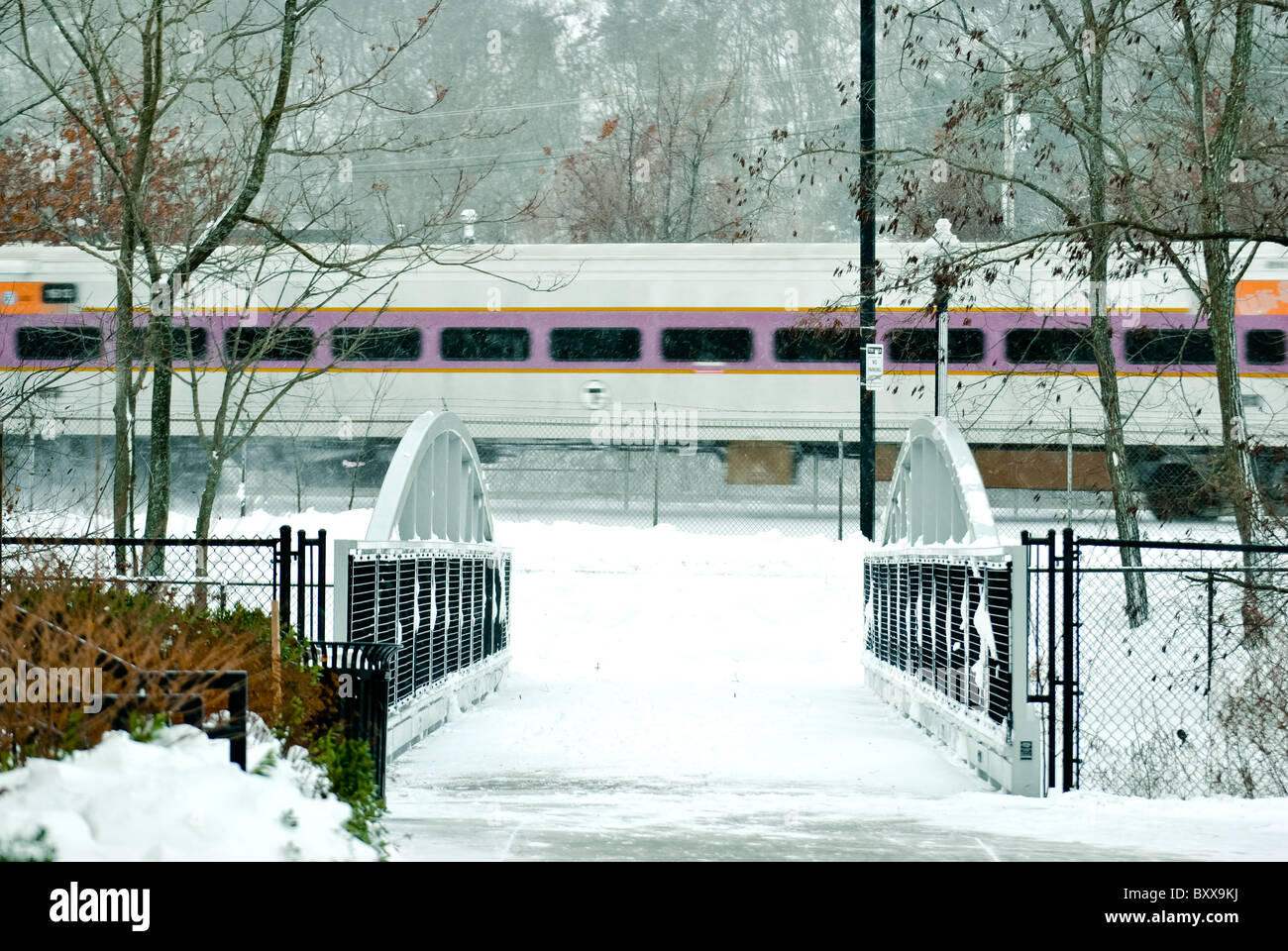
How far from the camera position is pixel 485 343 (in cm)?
2430

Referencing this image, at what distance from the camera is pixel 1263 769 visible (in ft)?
33.0

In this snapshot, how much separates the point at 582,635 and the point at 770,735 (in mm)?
5780

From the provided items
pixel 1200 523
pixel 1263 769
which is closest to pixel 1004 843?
pixel 1263 769

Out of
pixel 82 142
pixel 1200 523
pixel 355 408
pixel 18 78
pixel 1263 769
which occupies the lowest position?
pixel 1263 769

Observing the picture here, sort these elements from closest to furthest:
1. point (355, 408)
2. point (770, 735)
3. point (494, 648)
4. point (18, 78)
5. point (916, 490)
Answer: point (770, 735) < point (916, 490) < point (494, 648) < point (355, 408) < point (18, 78)

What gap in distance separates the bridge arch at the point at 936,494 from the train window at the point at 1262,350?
40.4ft

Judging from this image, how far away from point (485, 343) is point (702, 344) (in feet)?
12.3

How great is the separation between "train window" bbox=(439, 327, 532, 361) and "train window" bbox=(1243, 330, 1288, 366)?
38.8 feet

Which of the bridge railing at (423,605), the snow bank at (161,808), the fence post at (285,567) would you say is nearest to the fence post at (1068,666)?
the bridge railing at (423,605)

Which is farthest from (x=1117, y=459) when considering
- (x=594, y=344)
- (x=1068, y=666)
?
(x=594, y=344)

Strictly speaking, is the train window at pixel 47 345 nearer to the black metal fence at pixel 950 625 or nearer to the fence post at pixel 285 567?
the black metal fence at pixel 950 625

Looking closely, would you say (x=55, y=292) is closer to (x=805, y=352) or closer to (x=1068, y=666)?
(x=805, y=352)

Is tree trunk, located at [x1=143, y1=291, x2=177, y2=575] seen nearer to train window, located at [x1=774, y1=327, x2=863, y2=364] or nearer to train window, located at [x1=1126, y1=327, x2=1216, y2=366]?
train window, located at [x1=774, y1=327, x2=863, y2=364]

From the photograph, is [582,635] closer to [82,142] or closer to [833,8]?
[82,142]
